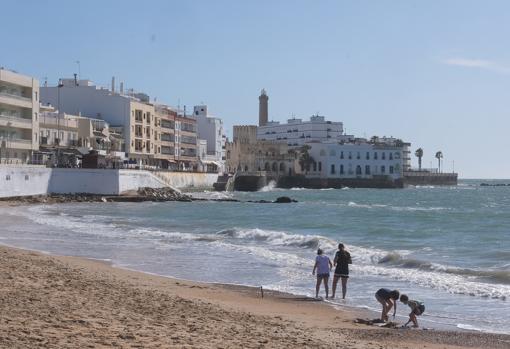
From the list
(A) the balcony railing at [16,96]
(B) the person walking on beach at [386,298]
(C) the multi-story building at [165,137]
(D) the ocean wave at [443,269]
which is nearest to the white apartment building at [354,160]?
(C) the multi-story building at [165,137]

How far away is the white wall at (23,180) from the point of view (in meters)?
56.3

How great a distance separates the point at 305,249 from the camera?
29734mm

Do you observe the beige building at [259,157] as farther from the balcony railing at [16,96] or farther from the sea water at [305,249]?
the sea water at [305,249]

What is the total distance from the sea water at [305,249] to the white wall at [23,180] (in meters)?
6.48

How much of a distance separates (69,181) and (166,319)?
178ft

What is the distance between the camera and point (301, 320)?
13.8 m

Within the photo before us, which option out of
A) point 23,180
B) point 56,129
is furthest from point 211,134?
point 23,180

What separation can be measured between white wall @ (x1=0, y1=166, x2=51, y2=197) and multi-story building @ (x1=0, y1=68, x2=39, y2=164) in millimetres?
2317

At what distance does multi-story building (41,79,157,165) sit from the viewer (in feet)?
302

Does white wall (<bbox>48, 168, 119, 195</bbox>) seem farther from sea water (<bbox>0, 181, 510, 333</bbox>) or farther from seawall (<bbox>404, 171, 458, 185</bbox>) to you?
seawall (<bbox>404, 171, 458, 185</bbox>)

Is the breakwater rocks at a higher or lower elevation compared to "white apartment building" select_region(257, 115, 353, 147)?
lower

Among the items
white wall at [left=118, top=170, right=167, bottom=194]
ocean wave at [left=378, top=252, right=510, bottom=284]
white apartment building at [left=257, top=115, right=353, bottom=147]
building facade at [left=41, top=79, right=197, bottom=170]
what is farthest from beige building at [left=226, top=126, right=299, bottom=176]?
ocean wave at [left=378, top=252, right=510, bottom=284]

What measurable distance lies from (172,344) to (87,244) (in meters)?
19.9

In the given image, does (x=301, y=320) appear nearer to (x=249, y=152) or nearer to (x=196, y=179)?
(x=196, y=179)
